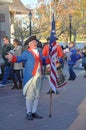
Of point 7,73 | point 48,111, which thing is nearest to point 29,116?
point 48,111

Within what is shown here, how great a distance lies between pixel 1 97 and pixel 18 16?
1109 inches

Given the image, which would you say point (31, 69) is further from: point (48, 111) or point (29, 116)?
point (48, 111)

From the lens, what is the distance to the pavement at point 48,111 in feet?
25.1

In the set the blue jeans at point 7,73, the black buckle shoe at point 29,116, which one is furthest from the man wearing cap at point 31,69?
the blue jeans at point 7,73

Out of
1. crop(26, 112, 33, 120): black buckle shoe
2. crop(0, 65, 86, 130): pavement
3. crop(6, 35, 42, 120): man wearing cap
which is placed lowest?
crop(0, 65, 86, 130): pavement

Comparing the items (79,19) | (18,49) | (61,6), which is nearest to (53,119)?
(18,49)

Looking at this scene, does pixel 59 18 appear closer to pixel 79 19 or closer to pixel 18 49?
pixel 79 19

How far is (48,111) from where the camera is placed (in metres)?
9.09

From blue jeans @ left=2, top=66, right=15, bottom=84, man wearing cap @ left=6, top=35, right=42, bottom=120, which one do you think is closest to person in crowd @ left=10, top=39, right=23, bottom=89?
blue jeans @ left=2, top=66, right=15, bottom=84

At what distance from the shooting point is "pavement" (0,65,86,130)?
25.1 feet

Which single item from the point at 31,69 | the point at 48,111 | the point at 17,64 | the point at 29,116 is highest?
the point at 31,69

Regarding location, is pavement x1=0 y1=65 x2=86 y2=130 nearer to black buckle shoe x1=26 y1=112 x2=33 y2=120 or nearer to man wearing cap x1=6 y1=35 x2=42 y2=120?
black buckle shoe x1=26 y1=112 x2=33 y2=120

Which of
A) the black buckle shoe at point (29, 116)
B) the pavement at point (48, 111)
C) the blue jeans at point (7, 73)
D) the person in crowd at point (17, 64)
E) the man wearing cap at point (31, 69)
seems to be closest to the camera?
the pavement at point (48, 111)

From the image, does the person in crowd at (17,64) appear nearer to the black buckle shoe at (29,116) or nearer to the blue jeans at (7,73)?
the blue jeans at (7,73)
